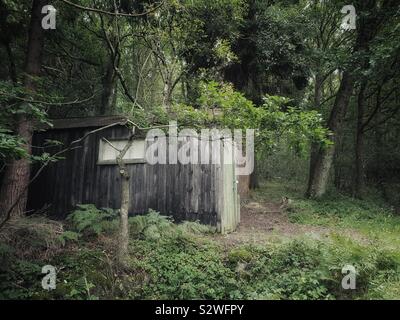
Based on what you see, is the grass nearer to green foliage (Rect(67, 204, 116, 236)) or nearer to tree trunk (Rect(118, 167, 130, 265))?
green foliage (Rect(67, 204, 116, 236))

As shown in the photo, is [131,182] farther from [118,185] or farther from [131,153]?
[131,153]

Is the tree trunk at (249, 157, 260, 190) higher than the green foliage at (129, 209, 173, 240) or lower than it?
higher

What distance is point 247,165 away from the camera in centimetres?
1683

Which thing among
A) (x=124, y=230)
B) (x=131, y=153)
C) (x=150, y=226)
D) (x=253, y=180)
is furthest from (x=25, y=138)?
(x=253, y=180)

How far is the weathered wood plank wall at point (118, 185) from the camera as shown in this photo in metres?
9.88

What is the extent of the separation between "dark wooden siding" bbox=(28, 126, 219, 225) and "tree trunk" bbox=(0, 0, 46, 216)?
1.64 meters

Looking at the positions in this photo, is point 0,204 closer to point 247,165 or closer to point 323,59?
point 247,165

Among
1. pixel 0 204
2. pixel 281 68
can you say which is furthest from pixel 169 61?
pixel 0 204

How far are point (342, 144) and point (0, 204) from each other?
1592 centimetres

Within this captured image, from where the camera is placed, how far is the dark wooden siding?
9906 mm

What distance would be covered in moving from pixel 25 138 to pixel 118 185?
2783 millimetres

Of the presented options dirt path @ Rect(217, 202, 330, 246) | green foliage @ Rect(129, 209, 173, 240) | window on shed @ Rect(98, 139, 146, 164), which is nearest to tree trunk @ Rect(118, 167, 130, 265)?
green foliage @ Rect(129, 209, 173, 240)

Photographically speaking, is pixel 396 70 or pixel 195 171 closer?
pixel 195 171

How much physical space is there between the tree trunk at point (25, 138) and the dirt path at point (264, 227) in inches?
201
